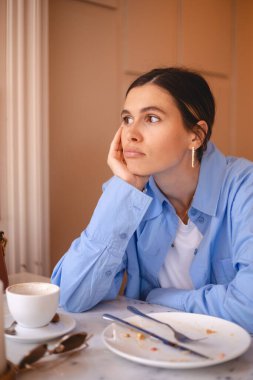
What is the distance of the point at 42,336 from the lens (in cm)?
87

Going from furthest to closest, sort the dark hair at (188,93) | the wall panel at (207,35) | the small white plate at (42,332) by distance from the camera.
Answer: the wall panel at (207,35) < the dark hair at (188,93) < the small white plate at (42,332)

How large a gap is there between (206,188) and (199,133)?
0.20m

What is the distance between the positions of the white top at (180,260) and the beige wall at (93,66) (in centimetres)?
78

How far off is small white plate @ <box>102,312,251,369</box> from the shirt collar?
17.0 inches

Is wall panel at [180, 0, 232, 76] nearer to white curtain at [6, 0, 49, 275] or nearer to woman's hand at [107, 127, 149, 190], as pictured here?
white curtain at [6, 0, 49, 275]

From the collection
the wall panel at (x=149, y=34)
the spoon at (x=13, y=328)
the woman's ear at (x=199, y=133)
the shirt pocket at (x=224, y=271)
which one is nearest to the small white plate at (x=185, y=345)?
the spoon at (x=13, y=328)

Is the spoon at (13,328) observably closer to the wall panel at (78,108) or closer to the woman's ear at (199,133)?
the woman's ear at (199,133)

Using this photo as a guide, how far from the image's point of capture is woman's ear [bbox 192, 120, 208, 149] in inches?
57.7

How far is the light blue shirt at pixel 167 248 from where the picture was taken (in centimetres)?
115

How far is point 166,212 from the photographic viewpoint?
1.42 m

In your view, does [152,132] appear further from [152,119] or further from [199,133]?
[199,133]

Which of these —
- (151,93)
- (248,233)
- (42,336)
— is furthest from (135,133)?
(42,336)

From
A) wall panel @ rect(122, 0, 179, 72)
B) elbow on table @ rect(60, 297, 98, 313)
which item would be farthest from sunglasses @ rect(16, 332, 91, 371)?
wall panel @ rect(122, 0, 179, 72)

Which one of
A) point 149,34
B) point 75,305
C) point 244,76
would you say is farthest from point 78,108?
point 244,76
